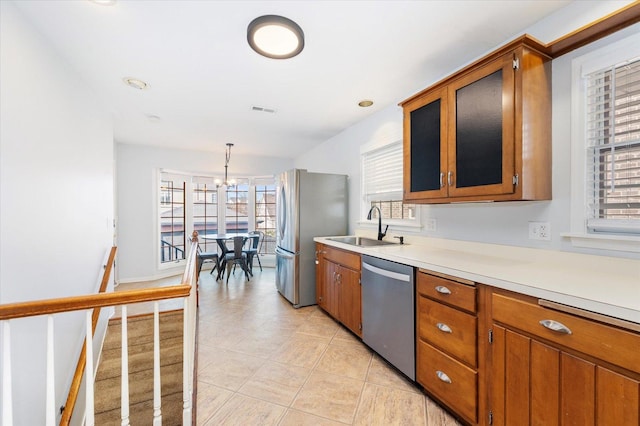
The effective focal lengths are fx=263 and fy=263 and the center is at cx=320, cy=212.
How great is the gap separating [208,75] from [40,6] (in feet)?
3.44

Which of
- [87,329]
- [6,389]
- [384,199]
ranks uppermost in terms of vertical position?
[384,199]

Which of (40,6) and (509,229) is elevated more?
(40,6)

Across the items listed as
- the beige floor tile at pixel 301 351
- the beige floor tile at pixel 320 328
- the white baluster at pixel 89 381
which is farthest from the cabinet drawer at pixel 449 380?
the white baluster at pixel 89 381

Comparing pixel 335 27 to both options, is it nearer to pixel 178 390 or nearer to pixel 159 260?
pixel 178 390

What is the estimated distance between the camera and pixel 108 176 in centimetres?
333

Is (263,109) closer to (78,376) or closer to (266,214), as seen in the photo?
(78,376)

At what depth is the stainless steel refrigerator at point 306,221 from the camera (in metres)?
3.52

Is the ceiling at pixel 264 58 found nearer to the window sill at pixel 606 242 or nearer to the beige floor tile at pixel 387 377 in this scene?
the window sill at pixel 606 242

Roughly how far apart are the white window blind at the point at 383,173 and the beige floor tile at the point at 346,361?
1636 mm

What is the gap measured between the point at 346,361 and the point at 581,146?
2245mm

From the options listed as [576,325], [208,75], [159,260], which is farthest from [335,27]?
[159,260]

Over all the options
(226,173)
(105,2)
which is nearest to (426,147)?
(105,2)

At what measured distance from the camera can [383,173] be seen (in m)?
3.22

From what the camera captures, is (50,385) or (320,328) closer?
(50,385)
